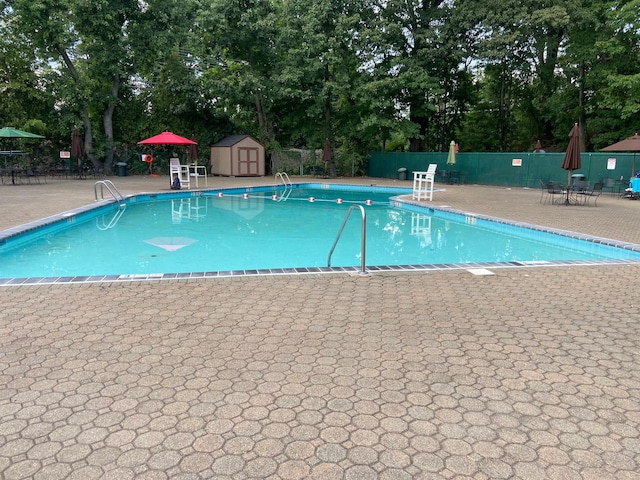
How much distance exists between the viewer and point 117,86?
2272 centimetres

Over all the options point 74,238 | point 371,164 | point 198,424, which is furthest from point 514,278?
point 371,164

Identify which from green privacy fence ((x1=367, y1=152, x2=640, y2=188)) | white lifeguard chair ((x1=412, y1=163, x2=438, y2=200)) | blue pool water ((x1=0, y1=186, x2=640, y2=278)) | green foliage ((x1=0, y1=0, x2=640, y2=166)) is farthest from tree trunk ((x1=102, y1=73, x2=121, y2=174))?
white lifeguard chair ((x1=412, y1=163, x2=438, y2=200))

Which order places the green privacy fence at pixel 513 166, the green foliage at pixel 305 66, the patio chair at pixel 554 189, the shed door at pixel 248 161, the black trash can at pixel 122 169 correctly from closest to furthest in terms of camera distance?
the patio chair at pixel 554 189 < the green privacy fence at pixel 513 166 < the green foliage at pixel 305 66 < the black trash can at pixel 122 169 < the shed door at pixel 248 161

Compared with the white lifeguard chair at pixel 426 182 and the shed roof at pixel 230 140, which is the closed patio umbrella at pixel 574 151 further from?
the shed roof at pixel 230 140

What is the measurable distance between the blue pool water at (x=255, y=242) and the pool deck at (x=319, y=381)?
2370mm

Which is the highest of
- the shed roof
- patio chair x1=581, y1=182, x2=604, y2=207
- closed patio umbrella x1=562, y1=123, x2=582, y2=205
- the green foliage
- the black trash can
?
the green foliage

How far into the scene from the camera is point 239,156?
79.3 ft

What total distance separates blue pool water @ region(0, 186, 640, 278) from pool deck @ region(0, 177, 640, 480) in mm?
2370

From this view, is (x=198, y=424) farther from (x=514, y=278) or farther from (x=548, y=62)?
(x=548, y=62)

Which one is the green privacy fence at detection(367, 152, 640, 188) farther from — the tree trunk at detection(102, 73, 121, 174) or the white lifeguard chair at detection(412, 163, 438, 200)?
the tree trunk at detection(102, 73, 121, 174)

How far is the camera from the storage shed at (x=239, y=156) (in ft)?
78.9

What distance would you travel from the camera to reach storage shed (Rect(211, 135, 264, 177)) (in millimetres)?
24047

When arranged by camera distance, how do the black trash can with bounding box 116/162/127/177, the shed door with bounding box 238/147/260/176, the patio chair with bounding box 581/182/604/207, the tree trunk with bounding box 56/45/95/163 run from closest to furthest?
1. the patio chair with bounding box 581/182/604/207
2. the tree trunk with bounding box 56/45/95/163
3. the black trash can with bounding box 116/162/127/177
4. the shed door with bounding box 238/147/260/176

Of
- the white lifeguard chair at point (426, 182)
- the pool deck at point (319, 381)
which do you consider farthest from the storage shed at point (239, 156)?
the pool deck at point (319, 381)
